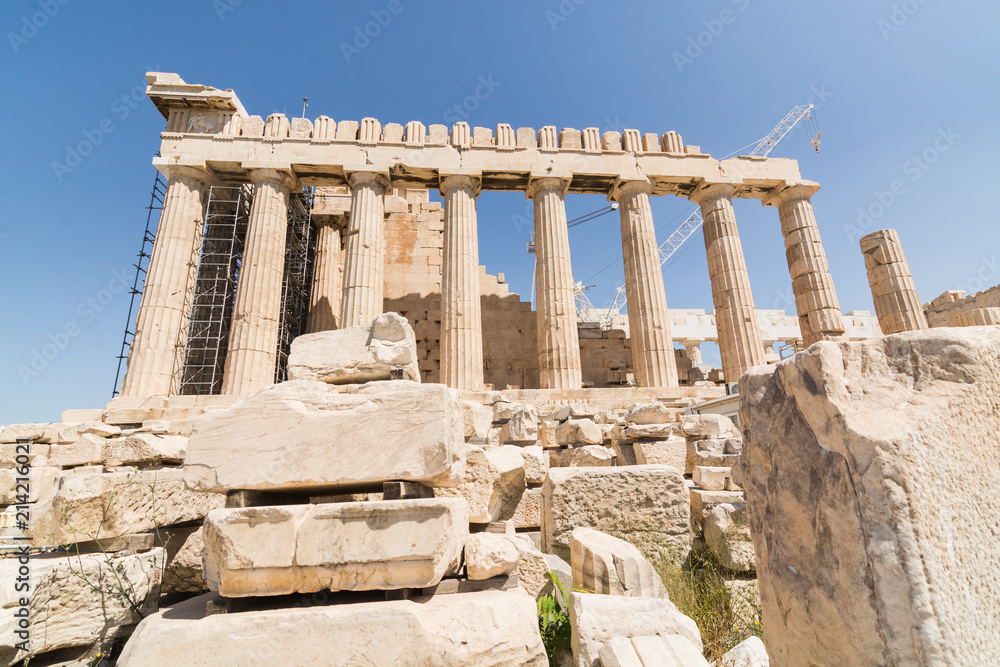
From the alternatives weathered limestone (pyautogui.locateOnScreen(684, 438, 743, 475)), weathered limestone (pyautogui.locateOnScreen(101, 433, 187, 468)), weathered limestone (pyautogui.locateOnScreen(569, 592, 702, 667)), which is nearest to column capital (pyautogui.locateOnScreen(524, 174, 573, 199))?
weathered limestone (pyautogui.locateOnScreen(684, 438, 743, 475))

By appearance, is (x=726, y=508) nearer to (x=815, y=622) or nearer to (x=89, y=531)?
(x=815, y=622)

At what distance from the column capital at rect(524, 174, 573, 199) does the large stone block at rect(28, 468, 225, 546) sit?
13.1 metres

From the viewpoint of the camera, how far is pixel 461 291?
1334 cm

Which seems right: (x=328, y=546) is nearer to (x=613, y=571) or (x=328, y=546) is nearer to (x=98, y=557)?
(x=98, y=557)

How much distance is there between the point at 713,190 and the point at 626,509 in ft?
46.3

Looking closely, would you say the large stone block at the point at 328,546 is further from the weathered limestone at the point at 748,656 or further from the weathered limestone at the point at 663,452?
the weathered limestone at the point at 663,452

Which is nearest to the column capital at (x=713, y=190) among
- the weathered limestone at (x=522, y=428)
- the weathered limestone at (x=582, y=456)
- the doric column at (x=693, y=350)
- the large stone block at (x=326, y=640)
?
the weathered limestone at (x=582, y=456)

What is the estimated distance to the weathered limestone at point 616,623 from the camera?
2295 millimetres

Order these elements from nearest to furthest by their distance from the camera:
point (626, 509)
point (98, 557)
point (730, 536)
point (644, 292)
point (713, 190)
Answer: point (98, 557) < point (730, 536) < point (626, 509) < point (644, 292) < point (713, 190)

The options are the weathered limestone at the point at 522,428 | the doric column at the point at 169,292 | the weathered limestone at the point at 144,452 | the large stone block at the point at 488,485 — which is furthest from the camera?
the doric column at the point at 169,292

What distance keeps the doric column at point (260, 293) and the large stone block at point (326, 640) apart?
10705 mm

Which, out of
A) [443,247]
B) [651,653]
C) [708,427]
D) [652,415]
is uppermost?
[443,247]

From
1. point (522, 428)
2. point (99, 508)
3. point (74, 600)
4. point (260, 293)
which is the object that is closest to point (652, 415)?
point (522, 428)

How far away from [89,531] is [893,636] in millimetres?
3660
